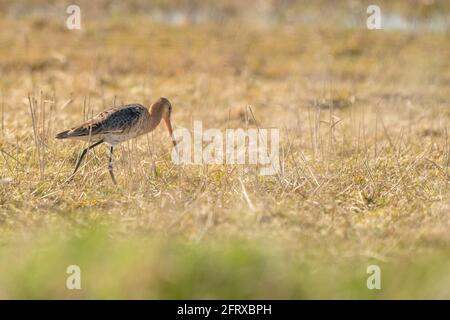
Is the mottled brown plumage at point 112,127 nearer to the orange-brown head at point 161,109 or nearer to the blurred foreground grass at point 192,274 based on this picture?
the orange-brown head at point 161,109

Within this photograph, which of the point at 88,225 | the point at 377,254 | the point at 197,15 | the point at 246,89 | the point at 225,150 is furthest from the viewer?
the point at 197,15

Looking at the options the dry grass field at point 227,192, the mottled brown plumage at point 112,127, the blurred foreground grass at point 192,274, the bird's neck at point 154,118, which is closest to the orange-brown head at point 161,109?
the bird's neck at point 154,118

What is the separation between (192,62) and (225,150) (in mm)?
6763

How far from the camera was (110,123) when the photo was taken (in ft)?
25.6

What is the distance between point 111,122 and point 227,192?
1.58m

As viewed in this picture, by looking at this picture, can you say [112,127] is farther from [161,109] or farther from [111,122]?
[161,109]

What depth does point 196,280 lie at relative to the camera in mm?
4656

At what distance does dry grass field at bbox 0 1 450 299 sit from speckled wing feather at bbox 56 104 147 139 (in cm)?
18

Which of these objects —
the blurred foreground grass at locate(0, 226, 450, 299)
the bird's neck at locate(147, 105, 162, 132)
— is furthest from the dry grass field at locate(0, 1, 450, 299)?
the bird's neck at locate(147, 105, 162, 132)

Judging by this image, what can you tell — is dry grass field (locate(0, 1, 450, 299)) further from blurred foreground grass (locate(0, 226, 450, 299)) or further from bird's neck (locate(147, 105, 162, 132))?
bird's neck (locate(147, 105, 162, 132))

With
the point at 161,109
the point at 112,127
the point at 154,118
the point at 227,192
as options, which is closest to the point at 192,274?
the point at 227,192

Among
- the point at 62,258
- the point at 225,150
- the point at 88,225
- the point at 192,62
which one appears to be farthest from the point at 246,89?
the point at 62,258
